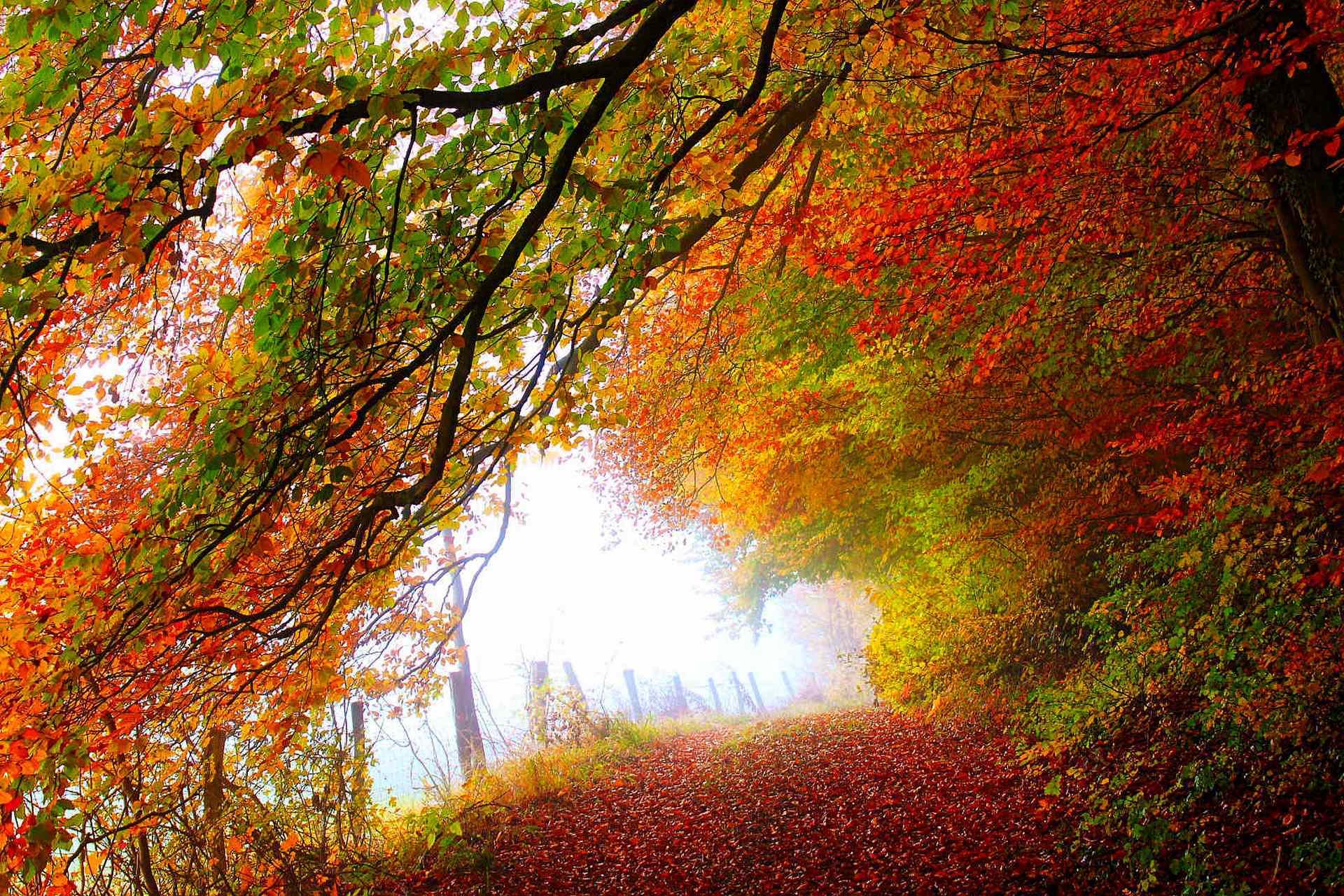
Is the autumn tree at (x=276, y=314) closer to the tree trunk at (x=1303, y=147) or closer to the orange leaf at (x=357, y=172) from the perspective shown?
the orange leaf at (x=357, y=172)

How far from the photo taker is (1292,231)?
161 inches

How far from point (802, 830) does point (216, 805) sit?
14.3 feet

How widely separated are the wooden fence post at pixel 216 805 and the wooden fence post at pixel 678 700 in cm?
1367

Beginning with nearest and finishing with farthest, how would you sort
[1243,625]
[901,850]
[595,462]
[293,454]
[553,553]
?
[293,454] → [1243,625] → [901,850] → [595,462] → [553,553]

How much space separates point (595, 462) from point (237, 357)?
9.38 meters

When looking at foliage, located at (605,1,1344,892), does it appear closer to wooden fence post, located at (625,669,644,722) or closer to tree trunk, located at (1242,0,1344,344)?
tree trunk, located at (1242,0,1344,344)

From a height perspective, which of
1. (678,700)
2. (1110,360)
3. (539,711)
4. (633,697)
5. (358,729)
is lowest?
(358,729)

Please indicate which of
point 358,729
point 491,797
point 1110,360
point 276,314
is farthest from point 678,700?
point 276,314

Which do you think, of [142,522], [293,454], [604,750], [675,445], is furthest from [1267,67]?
[604,750]

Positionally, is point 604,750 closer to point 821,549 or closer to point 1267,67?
point 821,549

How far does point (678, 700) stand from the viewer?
64.4 ft

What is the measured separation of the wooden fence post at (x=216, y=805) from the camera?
4.75 metres

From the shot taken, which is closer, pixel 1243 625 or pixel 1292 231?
pixel 1292 231

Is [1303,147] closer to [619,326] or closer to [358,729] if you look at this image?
[619,326]
